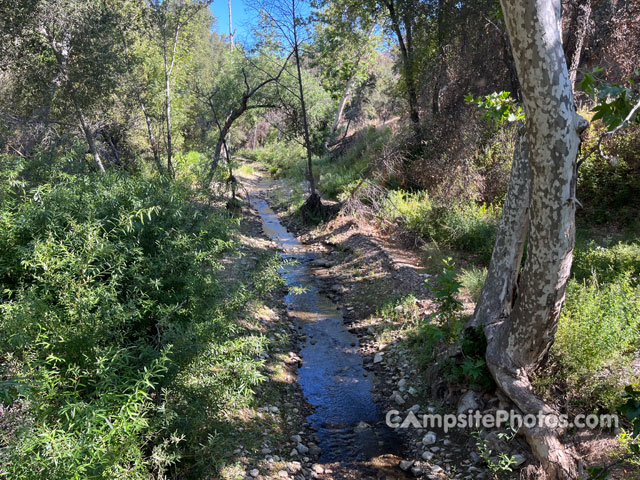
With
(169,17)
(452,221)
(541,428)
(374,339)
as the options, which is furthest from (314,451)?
(169,17)

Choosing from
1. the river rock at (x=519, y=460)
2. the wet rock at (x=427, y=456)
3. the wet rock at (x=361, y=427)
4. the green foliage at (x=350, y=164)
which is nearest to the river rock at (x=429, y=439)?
the wet rock at (x=427, y=456)

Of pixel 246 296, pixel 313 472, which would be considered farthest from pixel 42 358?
pixel 313 472

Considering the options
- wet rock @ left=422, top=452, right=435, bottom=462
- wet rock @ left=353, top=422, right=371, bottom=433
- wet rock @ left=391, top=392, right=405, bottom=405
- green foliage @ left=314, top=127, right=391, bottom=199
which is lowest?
wet rock @ left=422, top=452, right=435, bottom=462

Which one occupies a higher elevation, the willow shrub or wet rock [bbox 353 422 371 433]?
the willow shrub

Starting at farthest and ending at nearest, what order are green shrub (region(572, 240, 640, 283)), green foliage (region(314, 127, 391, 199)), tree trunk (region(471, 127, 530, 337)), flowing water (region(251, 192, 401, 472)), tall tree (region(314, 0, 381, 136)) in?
green foliage (region(314, 127, 391, 199)) < tall tree (region(314, 0, 381, 136)) < green shrub (region(572, 240, 640, 283)) < flowing water (region(251, 192, 401, 472)) < tree trunk (region(471, 127, 530, 337))

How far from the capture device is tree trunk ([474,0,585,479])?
323 cm

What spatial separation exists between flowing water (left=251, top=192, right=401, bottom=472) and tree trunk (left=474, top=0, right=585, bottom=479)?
161cm

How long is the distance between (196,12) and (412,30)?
708cm

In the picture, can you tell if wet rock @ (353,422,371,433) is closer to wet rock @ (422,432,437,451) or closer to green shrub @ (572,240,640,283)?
wet rock @ (422,432,437,451)

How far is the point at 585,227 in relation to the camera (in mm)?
9219

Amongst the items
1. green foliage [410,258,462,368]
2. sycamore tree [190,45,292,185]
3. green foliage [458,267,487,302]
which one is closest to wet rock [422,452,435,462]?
green foliage [410,258,462,368]

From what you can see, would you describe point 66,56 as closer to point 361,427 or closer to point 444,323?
point 444,323

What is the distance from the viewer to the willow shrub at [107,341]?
2.72 m

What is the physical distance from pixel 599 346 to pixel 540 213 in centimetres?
171
